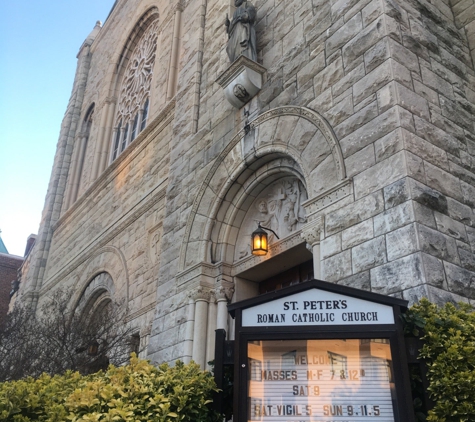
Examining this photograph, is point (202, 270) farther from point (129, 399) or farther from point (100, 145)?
point (100, 145)

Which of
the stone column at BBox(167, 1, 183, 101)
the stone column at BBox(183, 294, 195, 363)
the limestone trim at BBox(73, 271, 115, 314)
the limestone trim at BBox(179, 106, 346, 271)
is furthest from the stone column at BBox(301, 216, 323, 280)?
the stone column at BBox(167, 1, 183, 101)

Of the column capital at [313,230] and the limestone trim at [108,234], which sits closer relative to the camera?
the column capital at [313,230]

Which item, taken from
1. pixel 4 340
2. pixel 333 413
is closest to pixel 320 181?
pixel 333 413

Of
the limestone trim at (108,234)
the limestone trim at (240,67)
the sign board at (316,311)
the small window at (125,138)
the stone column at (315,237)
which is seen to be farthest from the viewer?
the small window at (125,138)

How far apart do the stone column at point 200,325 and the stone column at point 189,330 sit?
71mm

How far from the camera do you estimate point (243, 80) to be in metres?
8.39

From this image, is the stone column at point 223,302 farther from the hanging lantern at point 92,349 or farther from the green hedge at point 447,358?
the green hedge at point 447,358

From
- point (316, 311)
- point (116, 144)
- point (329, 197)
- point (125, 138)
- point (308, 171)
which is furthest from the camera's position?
point (116, 144)

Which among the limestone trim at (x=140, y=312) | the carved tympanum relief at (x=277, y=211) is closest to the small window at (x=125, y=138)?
the limestone trim at (x=140, y=312)

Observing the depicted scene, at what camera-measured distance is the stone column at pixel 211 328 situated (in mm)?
7832

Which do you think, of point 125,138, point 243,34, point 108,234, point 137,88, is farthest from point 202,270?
point 137,88

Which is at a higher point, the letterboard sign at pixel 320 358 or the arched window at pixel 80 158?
the arched window at pixel 80 158

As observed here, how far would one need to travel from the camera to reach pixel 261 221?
27.1ft

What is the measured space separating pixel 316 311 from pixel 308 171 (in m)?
3.42
